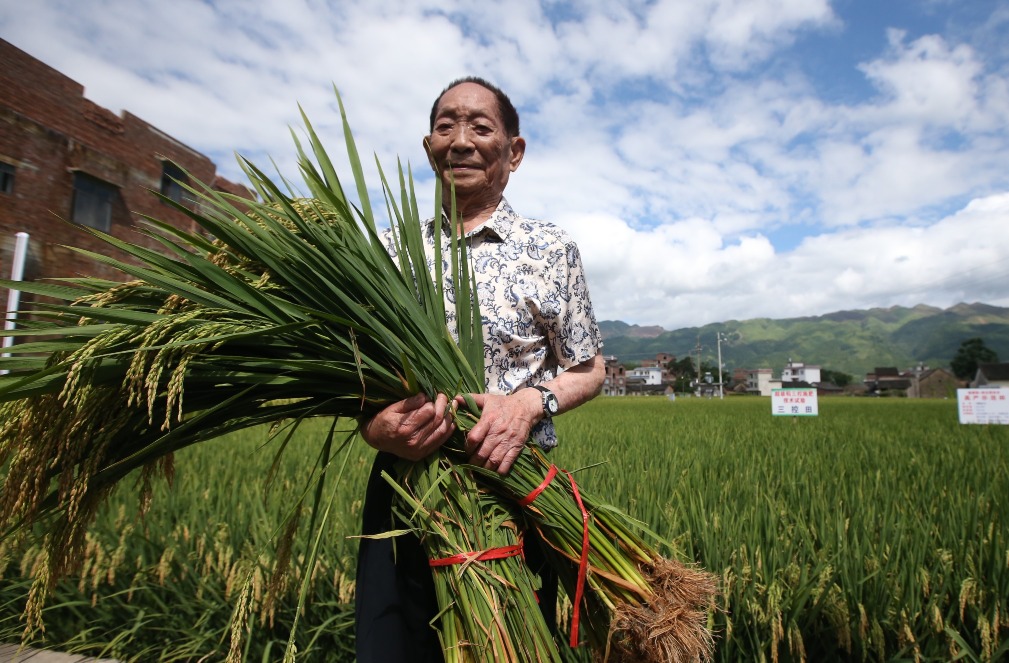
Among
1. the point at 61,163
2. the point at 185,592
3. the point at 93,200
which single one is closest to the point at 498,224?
the point at 185,592

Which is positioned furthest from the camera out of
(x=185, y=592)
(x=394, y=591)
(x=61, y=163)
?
(x=61, y=163)

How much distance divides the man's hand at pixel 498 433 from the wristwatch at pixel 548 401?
73 mm

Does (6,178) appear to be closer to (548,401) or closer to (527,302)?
(527,302)

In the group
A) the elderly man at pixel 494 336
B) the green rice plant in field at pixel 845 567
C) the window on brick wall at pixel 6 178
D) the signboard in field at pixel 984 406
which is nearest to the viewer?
the elderly man at pixel 494 336

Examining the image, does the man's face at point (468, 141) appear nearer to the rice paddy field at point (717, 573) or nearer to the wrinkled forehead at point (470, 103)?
the wrinkled forehead at point (470, 103)

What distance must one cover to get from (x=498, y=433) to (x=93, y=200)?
17.6m

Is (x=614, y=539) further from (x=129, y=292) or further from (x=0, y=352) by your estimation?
(x=0, y=352)

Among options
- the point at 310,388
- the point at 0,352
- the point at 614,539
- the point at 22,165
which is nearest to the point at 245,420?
the point at 310,388

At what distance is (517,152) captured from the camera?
4.83ft

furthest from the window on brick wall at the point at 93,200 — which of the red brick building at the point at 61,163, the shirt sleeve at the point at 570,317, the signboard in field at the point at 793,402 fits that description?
the shirt sleeve at the point at 570,317

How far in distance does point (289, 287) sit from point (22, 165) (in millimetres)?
15393

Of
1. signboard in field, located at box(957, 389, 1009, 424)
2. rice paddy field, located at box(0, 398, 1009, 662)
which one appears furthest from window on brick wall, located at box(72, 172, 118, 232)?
signboard in field, located at box(957, 389, 1009, 424)

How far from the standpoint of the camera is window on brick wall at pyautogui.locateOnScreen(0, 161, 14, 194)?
11.9 meters

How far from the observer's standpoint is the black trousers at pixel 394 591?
116 centimetres
